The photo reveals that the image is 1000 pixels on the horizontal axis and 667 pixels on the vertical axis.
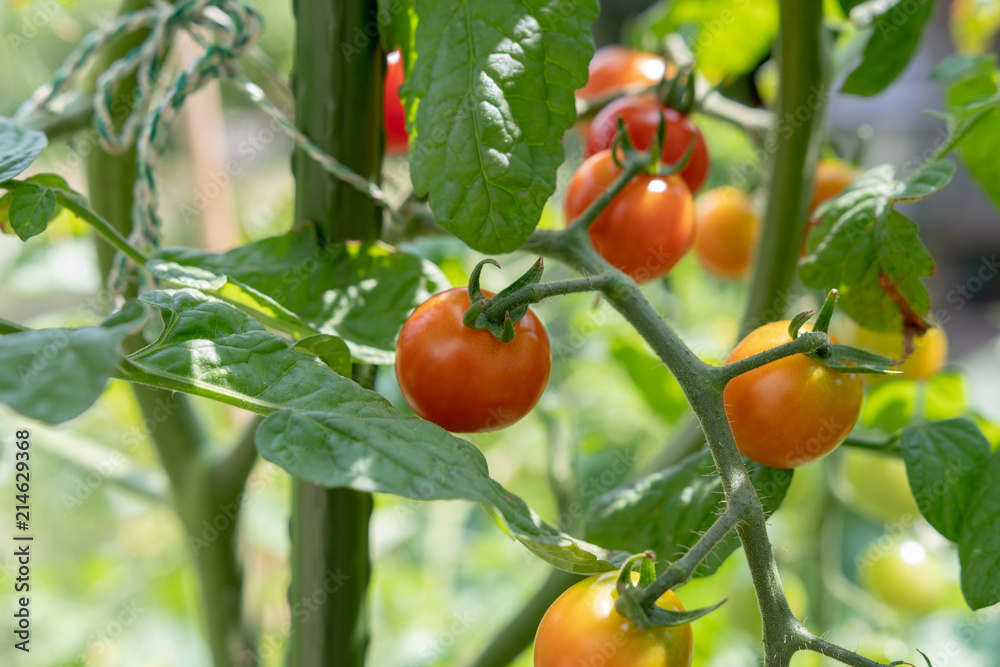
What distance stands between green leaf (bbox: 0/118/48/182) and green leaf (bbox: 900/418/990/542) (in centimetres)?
39

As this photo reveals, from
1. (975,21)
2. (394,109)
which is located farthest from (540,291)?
(975,21)

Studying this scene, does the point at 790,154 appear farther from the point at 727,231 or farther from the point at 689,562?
the point at 689,562

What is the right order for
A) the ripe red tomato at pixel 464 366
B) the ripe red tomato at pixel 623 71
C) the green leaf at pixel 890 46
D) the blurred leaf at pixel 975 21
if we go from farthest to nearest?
the blurred leaf at pixel 975 21, the ripe red tomato at pixel 623 71, the green leaf at pixel 890 46, the ripe red tomato at pixel 464 366

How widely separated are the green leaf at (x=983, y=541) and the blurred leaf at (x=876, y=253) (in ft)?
0.25

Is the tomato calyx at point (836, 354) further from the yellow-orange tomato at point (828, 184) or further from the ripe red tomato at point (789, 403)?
the yellow-orange tomato at point (828, 184)

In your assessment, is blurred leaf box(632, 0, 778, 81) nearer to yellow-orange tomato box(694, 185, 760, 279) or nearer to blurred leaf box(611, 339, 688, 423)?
yellow-orange tomato box(694, 185, 760, 279)

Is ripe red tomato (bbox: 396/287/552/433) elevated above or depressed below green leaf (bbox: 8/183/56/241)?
Result: below

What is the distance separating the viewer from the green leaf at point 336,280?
13.9 inches

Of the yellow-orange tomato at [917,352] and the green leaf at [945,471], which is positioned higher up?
the green leaf at [945,471]

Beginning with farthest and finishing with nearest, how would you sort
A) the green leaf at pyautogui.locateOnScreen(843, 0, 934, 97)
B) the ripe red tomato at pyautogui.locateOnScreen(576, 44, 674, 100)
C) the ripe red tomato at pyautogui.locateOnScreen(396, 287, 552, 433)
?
the ripe red tomato at pyautogui.locateOnScreen(576, 44, 674, 100), the green leaf at pyautogui.locateOnScreen(843, 0, 934, 97), the ripe red tomato at pyautogui.locateOnScreen(396, 287, 552, 433)

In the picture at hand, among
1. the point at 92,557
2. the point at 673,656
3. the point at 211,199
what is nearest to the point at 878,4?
the point at 673,656

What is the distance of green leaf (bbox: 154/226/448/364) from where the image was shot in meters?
0.35

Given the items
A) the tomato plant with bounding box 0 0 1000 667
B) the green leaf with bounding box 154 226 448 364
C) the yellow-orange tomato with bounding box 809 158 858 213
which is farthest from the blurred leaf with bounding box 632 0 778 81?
the green leaf with bounding box 154 226 448 364

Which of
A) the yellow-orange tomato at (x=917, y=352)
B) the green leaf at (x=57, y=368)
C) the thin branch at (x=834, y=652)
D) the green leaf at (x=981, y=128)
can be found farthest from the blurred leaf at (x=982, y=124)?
the green leaf at (x=57, y=368)
